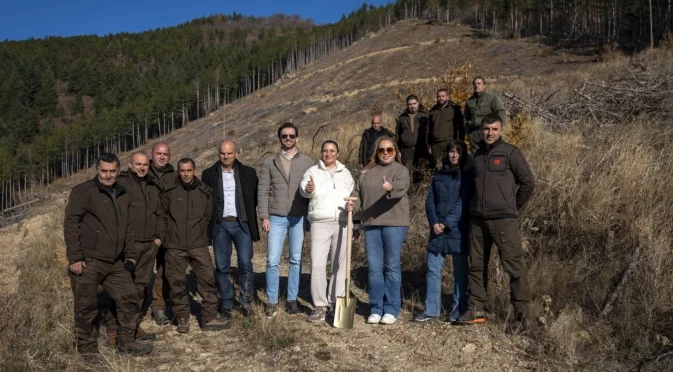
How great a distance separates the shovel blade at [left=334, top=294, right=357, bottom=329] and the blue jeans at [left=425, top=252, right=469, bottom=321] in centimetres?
75

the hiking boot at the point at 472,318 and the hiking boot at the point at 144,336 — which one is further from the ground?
the hiking boot at the point at 472,318

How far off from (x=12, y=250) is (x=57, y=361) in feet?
20.8

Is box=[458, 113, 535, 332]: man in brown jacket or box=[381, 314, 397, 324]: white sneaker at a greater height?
box=[458, 113, 535, 332]: man in brown jacket

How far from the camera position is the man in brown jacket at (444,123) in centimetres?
688

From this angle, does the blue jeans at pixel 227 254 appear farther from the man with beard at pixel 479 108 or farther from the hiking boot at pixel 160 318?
the man with beard at pixel 479 108

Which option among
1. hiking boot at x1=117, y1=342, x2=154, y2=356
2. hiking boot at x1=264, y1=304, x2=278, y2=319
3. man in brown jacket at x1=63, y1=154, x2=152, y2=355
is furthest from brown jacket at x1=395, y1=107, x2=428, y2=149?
hiking boot at x1=117, y1=342, x2=154, y2=356

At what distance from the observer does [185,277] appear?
4.75m

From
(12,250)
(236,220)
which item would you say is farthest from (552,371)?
(12,250)

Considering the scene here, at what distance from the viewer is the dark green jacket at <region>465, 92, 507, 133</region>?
262 inches

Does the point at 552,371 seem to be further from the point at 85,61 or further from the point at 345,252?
the point at 85,61

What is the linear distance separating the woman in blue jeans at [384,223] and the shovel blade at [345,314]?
264 mm

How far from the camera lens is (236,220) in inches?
196

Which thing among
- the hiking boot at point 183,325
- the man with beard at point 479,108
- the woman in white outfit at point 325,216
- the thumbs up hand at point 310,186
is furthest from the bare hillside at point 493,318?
the thumbs up hand at point 310,186

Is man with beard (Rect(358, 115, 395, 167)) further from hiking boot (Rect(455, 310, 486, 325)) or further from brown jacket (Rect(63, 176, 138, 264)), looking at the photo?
brown jacket (Rect(63, 176, 138, 264))
